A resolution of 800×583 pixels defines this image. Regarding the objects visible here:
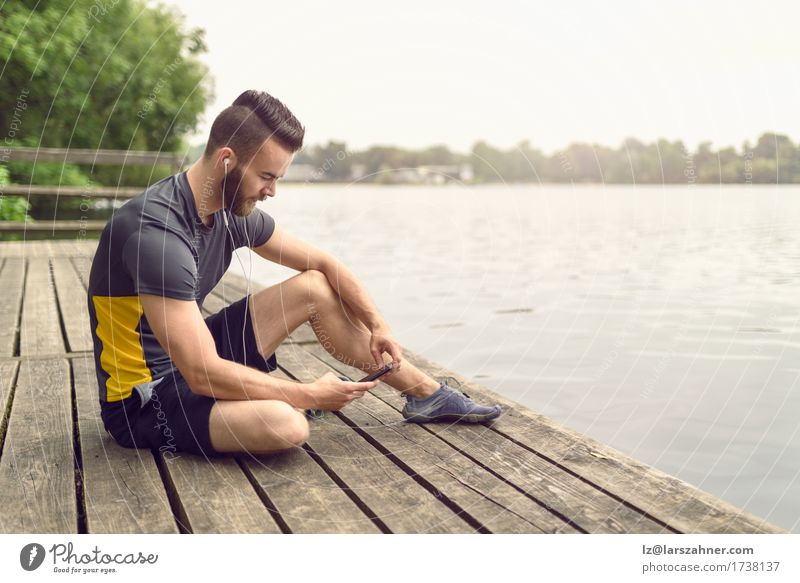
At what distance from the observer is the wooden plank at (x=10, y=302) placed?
4.34 m

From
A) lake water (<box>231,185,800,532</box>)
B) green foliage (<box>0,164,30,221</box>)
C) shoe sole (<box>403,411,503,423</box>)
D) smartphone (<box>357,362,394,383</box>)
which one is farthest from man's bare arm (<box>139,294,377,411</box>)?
green foliage (<box>0,164,30,221</box>)

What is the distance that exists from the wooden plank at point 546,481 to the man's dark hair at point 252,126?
3.65ft

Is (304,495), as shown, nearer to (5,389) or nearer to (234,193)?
(234,193)

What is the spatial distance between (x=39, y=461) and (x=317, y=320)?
1.00 meters

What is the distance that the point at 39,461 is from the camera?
257 cm

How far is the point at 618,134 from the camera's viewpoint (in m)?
3.45

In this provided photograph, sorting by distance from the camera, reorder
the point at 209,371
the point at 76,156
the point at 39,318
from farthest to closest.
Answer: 1. the point at 76,156
2. the point at 39,318
3. the point at 209,371

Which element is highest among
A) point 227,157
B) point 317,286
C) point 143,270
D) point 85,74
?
point 85,74

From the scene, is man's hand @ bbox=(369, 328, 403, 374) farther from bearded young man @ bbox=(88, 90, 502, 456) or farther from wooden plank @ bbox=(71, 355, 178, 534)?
wooden plank @ bbox=(71, 355, 178, 534)

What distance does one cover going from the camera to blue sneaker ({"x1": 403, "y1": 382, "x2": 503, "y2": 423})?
2.97m

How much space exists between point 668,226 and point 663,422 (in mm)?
12950

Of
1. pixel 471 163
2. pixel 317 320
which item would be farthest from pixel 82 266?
pixel 317 320

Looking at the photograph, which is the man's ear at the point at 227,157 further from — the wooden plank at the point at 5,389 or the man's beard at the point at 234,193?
the wooden plank at the point at 5,389
